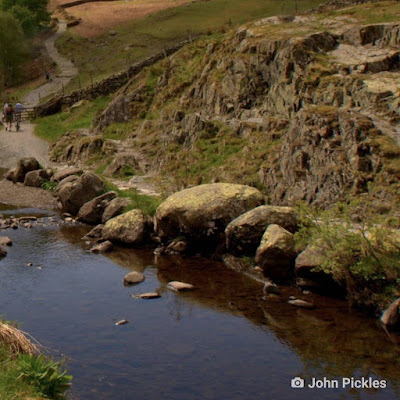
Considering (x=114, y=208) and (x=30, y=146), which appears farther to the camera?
(x=30, y=146)

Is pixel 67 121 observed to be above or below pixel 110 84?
below

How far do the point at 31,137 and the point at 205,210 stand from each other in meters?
38.0

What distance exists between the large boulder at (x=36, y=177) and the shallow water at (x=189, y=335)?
712 inches

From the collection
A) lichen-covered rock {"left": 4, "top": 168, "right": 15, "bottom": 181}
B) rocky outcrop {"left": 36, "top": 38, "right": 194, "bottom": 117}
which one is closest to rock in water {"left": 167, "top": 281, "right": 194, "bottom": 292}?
lichen-covered rock {"left": 4, "top": 168, "right": 15, "bottom": 181}

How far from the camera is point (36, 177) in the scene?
44656 mm

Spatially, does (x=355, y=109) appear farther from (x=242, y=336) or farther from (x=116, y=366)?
(x=116, y=366)

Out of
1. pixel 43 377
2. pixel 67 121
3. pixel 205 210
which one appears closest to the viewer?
pixel 43 377

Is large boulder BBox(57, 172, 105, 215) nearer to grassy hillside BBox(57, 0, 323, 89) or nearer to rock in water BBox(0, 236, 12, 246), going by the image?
rock in water BBox(0, 236, 12, 246)

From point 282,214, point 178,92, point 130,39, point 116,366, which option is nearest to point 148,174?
point 178,92

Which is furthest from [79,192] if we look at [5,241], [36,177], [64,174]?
[36,177]

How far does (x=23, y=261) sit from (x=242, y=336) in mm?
12266

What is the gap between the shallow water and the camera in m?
16.4

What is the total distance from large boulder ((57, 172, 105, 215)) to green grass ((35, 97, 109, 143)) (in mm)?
22207

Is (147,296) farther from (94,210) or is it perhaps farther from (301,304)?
(94,210)
